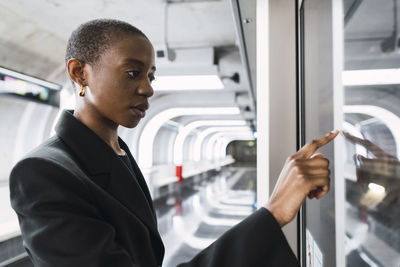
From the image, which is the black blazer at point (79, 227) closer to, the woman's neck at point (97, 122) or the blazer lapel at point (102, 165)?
the blazer lapel at point (102, 165)

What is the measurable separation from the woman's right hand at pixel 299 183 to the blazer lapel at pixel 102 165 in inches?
20.3

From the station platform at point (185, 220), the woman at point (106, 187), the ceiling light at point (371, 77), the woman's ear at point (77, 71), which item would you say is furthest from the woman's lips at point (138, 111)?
the station platform at point (185, 220)

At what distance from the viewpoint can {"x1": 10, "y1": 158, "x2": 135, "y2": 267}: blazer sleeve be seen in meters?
0.75

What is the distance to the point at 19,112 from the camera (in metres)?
6.04

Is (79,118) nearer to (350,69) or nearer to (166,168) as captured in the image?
(350,69)

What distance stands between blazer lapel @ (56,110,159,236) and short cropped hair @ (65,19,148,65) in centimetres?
23

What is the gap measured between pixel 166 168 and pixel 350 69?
37.6ft

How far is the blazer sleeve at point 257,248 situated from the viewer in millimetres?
733

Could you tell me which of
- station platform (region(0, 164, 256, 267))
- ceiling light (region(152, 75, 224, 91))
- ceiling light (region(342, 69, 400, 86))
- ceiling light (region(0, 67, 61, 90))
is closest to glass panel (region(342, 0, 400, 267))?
ceiling light (region(342, 69, 400, 86))

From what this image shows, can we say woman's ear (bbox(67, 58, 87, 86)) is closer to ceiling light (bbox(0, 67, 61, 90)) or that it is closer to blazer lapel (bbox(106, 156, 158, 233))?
blazer lapel (bbox(106, 156, 158, 233))

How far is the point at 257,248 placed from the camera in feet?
2.41

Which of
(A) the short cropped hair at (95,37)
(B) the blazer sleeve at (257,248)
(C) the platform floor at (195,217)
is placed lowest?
(C) the platform floor at (195,217)

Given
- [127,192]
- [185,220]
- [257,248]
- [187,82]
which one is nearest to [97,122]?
[127,192]

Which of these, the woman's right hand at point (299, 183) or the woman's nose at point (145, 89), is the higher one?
the woman's nose at point (145, 89)
